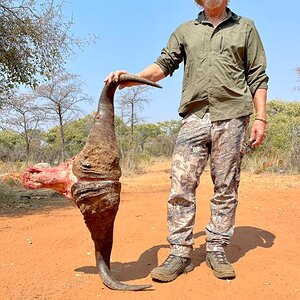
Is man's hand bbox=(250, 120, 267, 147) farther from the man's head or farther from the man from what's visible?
the man's head

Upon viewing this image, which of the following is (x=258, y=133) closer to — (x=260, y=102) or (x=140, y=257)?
(x=260, y=102)

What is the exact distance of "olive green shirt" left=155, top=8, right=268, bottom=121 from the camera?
3.05 meters

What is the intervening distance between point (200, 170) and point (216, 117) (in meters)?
0.44

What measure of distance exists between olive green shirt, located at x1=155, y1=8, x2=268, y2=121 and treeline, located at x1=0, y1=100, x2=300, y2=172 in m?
9.60

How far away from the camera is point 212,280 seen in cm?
293

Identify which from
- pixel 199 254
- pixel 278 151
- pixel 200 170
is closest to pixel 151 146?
pixel 278 151

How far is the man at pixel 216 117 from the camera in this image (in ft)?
10.0

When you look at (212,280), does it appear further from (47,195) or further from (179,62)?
(47,195)

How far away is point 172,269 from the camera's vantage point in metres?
2.97

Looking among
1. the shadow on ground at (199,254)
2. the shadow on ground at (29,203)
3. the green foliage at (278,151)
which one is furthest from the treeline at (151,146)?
the shadow on ground at (199,254)

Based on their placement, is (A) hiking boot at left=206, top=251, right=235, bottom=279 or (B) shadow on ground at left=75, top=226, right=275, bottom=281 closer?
(A) hiking boot at left=206, top=251, right=235, bottom=279

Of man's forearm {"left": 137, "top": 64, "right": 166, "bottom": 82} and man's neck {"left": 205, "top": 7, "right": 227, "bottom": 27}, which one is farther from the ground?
man's neck {"left": 205, "top": 7, "right": 227, "bottom": 27}

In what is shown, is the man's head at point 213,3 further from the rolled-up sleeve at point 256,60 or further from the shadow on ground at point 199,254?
the shadow on ground at point 199,254

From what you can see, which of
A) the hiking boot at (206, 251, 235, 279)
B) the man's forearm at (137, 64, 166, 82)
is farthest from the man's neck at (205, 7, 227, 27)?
the hiking boot at (206, 251, 235, 279)
